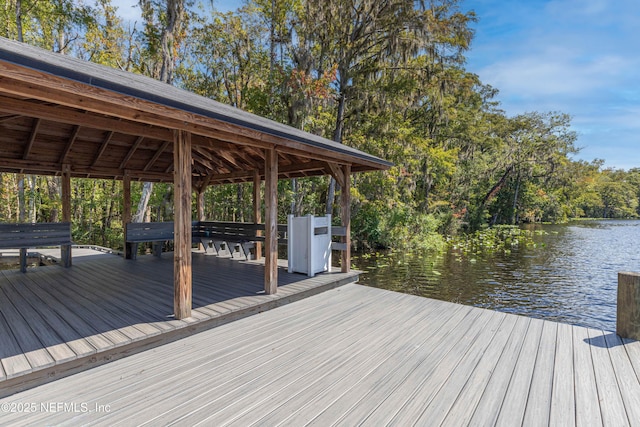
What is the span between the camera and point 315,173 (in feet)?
22.9

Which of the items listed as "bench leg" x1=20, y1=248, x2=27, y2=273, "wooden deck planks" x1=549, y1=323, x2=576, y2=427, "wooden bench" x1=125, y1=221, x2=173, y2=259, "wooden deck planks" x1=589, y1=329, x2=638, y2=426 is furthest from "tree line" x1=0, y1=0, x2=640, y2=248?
"wooden deck planks" x1=589, y1=329, x2=638, y2=426

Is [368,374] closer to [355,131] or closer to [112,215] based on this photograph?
[355,131]

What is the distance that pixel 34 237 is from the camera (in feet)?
17.3

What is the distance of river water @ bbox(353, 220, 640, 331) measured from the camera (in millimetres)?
6680

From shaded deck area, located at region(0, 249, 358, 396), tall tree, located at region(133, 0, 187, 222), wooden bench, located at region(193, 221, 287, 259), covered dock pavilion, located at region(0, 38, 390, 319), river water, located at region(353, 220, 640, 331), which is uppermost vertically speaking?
tall tree, located at region(133, 0, 187, 222)

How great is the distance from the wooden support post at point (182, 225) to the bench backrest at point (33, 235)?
402 centimetres

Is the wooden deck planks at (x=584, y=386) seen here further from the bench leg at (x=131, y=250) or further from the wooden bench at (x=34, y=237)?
the bench leg at (x=131, y=250)

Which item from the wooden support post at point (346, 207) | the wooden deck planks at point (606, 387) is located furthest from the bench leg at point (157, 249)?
the wooden deck planks at point (606, 387)

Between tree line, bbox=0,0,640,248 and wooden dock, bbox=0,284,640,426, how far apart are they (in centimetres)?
905

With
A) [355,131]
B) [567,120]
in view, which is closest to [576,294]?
[355,131]

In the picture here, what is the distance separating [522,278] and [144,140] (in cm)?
1091

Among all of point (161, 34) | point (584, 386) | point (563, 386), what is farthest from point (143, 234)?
point (161, 34)

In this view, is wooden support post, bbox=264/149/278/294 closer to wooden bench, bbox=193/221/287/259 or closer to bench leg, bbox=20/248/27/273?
wooden bench, bbox=193/221/287/259

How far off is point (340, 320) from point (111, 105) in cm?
321
